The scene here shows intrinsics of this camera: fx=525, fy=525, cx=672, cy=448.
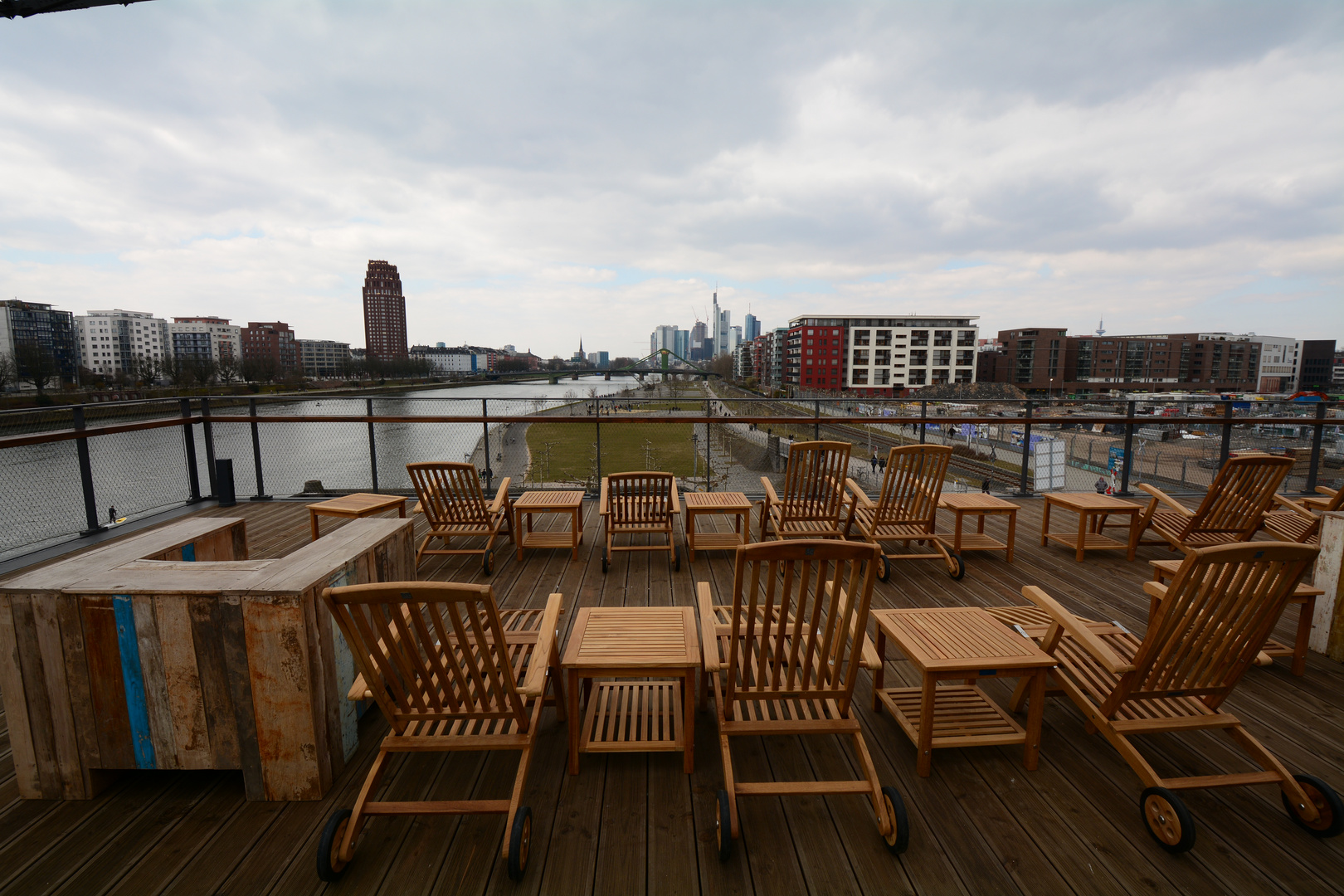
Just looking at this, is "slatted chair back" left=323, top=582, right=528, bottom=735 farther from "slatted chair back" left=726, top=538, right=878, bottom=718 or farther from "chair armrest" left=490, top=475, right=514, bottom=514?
"chair armrest" left=490, top=475, right=514, bottom=514

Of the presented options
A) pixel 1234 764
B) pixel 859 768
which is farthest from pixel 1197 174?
pixel 859 768

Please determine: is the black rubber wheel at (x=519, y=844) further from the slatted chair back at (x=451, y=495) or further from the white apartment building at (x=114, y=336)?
the white apartment building at (x=114, y=336)

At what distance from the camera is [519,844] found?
1571mm

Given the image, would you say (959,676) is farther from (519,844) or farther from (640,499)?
(640,499)

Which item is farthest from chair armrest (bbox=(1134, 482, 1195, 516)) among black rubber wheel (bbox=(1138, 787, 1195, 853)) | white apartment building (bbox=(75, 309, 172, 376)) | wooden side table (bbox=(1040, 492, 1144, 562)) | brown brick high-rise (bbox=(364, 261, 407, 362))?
brown brick high-rise (bbox=(364, 261, 407, 362))

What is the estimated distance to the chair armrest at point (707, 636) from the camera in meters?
1.89

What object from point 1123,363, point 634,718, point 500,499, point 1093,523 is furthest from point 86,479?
point 1123,363

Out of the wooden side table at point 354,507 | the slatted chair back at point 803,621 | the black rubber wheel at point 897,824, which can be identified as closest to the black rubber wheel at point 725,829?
the slatted chair back at point 803,621

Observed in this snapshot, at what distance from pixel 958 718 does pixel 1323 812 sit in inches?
42.5

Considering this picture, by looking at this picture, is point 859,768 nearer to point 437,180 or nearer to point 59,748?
point 59,748

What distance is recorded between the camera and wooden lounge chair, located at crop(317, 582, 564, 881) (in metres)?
1.52

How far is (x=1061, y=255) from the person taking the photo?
2103 cm

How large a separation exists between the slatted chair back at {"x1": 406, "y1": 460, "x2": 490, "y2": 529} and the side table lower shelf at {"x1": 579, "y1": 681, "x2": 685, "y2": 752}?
2.38 metres

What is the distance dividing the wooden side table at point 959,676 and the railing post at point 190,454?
7.07 meters
